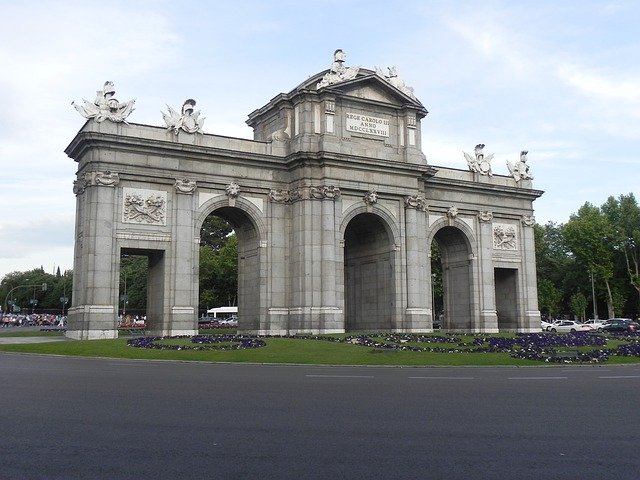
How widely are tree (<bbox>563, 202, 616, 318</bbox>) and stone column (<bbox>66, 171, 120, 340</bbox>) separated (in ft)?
238

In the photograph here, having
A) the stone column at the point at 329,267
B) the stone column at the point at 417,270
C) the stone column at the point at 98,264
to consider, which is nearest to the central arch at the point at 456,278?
the stone column at the point at 417,270

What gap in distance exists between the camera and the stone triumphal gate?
1861 inches

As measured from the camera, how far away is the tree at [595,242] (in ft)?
320

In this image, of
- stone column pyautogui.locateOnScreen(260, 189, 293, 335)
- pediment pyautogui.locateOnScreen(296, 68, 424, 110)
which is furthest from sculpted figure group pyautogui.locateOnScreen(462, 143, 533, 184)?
stone column pyautogui.locateOnScreen(260, 189, 293, 335)

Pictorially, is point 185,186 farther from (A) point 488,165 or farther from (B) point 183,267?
(A) point 488,165

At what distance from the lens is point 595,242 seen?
97.4 meters

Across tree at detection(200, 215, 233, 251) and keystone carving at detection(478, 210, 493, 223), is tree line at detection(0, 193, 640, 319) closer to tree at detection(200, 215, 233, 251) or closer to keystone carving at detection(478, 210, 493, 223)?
tree at detection(200, 215, 233, 251)

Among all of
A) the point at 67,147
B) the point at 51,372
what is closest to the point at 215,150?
the point at 67,147

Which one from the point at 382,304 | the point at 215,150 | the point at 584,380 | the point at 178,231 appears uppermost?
the point at 215,150

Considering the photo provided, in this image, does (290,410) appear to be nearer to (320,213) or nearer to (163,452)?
(163,452)

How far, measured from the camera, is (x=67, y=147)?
50.3 m

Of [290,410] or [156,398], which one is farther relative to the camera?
[156,398]

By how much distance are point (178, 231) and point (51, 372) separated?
2516 centimetres

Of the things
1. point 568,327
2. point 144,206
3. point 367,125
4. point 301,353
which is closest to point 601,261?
point 568,327
